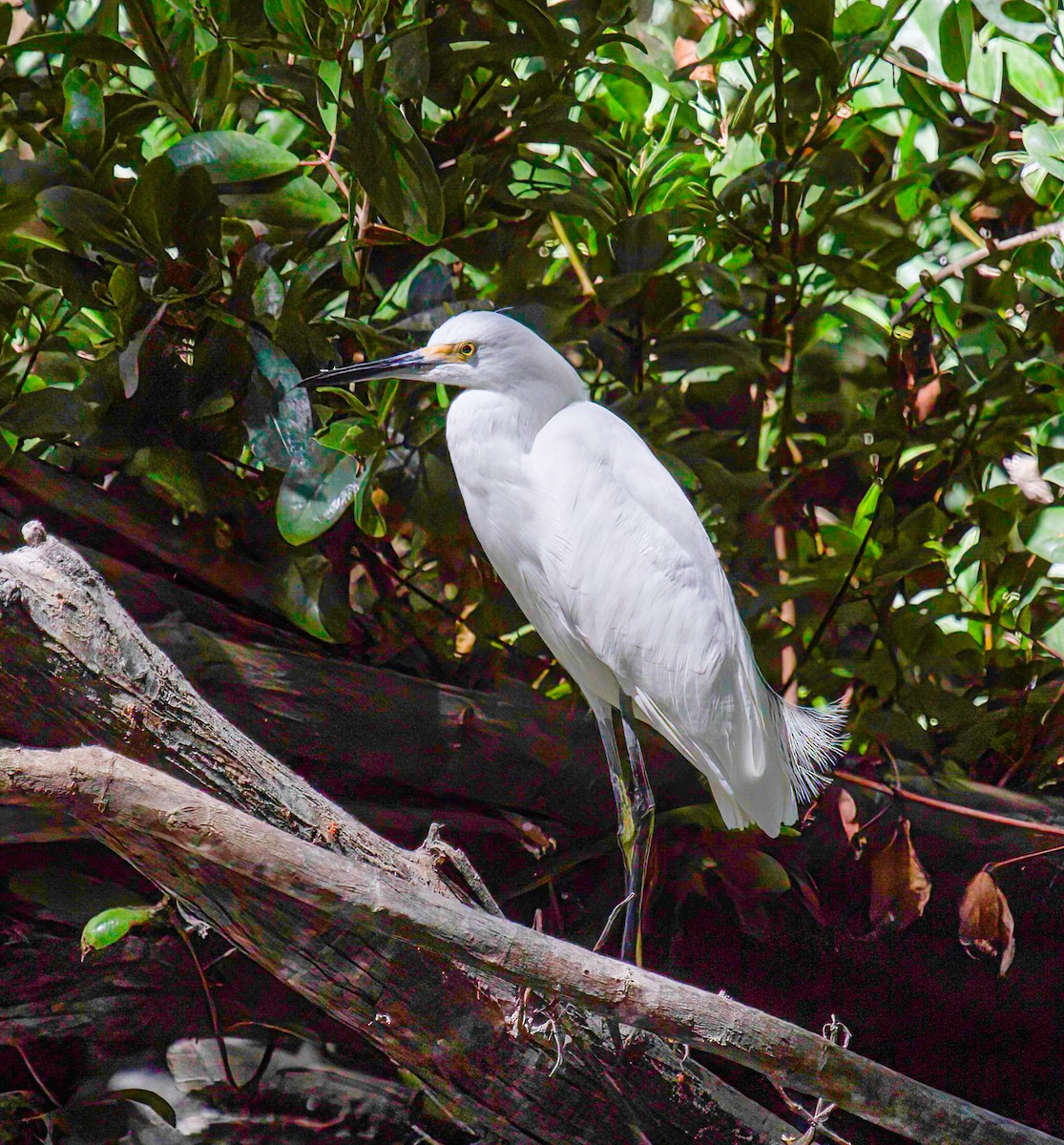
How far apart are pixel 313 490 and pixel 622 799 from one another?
45 centimetres

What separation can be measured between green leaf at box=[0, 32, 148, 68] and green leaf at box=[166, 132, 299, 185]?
0.40ft

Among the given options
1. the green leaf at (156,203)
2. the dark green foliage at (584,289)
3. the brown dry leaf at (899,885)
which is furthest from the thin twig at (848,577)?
the green leaf at (156,203)

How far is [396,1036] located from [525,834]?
0.42 meters

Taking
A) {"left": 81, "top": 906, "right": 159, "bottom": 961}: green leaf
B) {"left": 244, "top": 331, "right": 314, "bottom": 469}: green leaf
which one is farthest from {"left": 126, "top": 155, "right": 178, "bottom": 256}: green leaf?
{"left": 81, "top": 906, "right": 159, "bottom": 961}: green leaf

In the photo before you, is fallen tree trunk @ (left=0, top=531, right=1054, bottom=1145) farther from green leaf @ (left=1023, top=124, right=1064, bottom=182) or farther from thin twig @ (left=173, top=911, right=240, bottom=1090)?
green leaf @ (left=1023, top=124, right=1064, bottom=182)

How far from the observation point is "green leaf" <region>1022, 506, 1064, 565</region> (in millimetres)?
1111

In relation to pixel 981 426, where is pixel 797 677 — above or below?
below

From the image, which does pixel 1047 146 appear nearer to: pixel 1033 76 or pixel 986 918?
pixel 1033 76

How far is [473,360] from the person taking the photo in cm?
95

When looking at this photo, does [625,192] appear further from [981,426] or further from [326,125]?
[981,426]

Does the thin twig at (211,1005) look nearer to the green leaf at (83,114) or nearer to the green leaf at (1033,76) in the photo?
the green leaf at (83,114)

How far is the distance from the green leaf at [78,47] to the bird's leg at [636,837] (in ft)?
2.74

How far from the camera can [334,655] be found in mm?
1247

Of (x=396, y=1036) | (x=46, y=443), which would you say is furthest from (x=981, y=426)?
(x=46, y=443)
